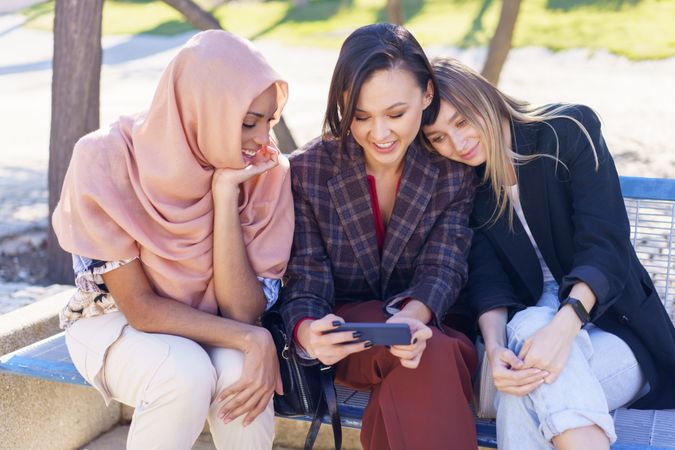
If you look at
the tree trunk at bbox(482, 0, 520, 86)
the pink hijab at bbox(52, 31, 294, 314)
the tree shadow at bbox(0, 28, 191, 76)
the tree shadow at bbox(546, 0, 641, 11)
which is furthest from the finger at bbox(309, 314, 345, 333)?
the tree shadow at bbox(546, 0, 641, 11)

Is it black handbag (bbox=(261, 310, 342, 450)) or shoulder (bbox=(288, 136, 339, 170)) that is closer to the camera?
black handbag (bbox=(261, 310, 342, 450))

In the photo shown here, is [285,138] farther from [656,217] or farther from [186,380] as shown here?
[186,380]

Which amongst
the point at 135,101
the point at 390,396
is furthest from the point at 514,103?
the point at 135,101

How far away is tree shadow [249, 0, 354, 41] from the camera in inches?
995

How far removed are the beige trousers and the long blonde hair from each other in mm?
1109

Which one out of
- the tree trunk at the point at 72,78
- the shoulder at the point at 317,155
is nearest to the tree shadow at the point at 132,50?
the tree trunk at the point at 72,78


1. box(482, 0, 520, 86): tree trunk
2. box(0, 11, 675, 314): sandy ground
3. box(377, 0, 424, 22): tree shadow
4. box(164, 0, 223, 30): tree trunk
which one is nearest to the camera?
box(164, 0, 223, 30): tree trunk

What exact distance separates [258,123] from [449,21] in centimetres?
2124

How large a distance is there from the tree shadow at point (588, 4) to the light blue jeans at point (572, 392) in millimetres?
20529

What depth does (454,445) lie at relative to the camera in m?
2.83

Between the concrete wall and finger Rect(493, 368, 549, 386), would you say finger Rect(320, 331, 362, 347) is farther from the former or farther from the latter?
the concrete wall

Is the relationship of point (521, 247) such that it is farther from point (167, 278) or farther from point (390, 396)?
point (167, 278)

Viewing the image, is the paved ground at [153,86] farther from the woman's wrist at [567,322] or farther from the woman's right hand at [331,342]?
the woman's wrist at [567,322]

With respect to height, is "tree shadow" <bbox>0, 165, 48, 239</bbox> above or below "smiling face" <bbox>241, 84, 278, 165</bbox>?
below
